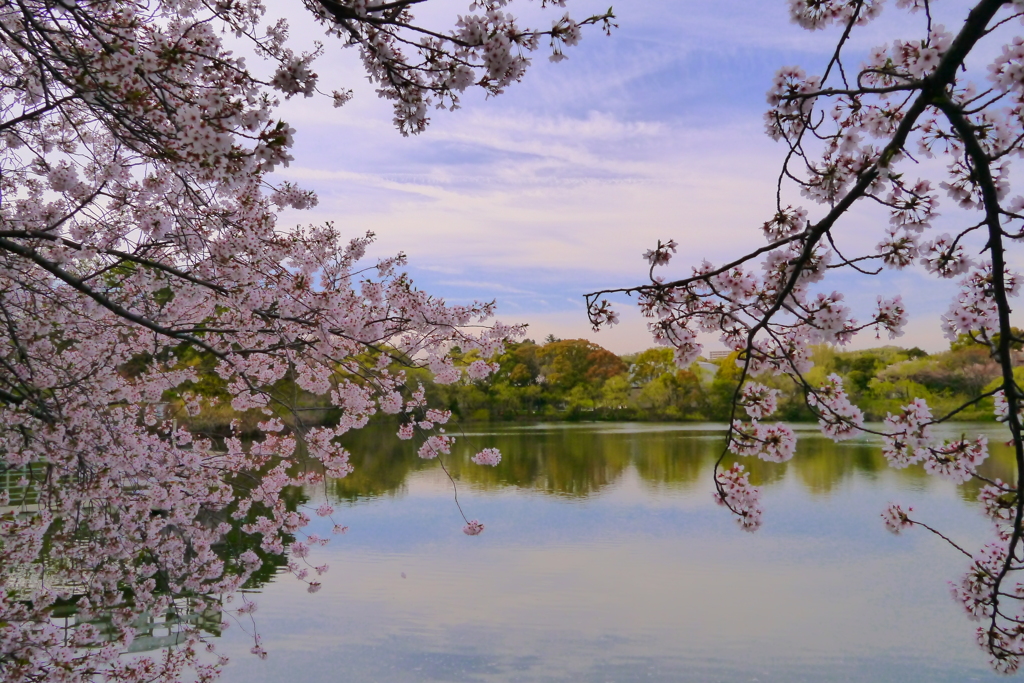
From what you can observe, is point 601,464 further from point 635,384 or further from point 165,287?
point 635,384

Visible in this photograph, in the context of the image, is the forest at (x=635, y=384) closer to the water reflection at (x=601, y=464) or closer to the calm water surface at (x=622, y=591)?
the water reflection at (x=601, y=464)

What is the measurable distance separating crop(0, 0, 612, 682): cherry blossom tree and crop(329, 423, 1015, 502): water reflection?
8.71 metres

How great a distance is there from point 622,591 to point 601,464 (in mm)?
8956

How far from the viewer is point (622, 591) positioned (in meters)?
7.75

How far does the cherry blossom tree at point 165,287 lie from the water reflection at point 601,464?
8.71 meters

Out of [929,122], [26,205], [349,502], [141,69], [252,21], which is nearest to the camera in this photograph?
[141,69]

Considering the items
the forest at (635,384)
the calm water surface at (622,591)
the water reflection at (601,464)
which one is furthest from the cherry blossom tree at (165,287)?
the forest at (635,384)

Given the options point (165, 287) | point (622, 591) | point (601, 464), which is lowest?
point (622, 591)

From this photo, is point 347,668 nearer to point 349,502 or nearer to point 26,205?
point 26,205

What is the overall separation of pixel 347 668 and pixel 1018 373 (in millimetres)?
15709

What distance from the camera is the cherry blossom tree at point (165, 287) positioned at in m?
2.01

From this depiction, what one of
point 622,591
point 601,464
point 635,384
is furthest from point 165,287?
point 635,384

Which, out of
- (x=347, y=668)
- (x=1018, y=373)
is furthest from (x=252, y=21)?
(x=1018, y=373)

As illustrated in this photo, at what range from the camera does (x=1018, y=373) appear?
1541 centimetres
